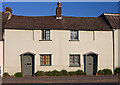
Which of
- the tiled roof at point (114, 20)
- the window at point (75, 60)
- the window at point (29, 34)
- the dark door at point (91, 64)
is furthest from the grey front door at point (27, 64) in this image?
the tiled roof at point (114, 20)

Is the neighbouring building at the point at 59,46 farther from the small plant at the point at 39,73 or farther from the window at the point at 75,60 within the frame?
the small plant at the point at 39,73

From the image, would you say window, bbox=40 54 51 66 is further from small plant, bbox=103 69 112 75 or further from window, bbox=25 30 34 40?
small plant, bbox=103 69 112 75

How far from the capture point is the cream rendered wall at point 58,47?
56.6ft

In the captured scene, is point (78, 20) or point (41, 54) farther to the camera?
point (78, 20)

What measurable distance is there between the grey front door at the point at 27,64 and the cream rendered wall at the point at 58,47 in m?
0.48

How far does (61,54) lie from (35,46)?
3.03 m

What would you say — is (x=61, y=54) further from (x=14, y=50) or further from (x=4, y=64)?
(x=4, y=64)

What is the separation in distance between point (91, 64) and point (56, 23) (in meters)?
6.32

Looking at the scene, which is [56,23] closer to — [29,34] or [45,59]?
[29,34]

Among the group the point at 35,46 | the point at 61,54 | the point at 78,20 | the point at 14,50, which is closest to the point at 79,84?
the point at 61,54

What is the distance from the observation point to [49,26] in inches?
716

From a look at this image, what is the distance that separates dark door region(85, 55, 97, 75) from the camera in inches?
717

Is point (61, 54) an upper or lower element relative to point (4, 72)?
upper

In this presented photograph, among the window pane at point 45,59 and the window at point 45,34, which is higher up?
the window at point 45,34
